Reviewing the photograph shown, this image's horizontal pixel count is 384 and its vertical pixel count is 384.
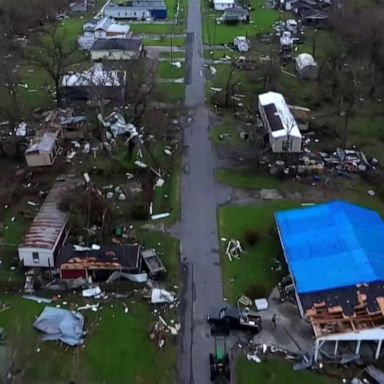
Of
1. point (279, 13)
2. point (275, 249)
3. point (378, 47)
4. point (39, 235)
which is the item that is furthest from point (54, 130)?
point (279, 13)

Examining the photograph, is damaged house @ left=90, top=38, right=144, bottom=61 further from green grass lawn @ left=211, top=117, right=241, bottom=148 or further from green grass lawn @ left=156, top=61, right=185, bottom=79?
green grass lawn @ left=211, top=117, right=241, bottom=148

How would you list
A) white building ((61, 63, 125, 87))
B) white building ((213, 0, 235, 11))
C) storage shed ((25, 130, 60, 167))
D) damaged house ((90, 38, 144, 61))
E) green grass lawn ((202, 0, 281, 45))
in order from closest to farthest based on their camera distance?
storage shed ((25, 130, 60, 167)) → white building ((61, 63, 125, 87)) → damaged house ((90, 38, 144, 61)) → green grass lawn ((202, 0, 281, 45)) → white building ((213, 0, 235, 11))

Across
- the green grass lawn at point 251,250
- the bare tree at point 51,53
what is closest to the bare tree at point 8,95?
the bare tree at point 51,53

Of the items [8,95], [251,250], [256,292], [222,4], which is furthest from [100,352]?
[222,4]

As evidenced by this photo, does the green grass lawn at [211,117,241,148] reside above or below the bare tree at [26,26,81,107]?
below

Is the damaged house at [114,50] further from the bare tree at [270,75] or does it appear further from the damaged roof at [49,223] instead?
the damaged roof at [49,223]

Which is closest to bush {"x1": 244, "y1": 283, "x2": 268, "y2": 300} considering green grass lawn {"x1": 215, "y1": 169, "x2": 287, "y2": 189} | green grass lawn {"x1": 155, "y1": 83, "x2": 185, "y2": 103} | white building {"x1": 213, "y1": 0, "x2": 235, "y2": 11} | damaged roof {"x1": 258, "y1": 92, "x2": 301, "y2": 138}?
green grass lawn {"x1": 215, "y1": 169, "x2": 287, "y2": 189}
